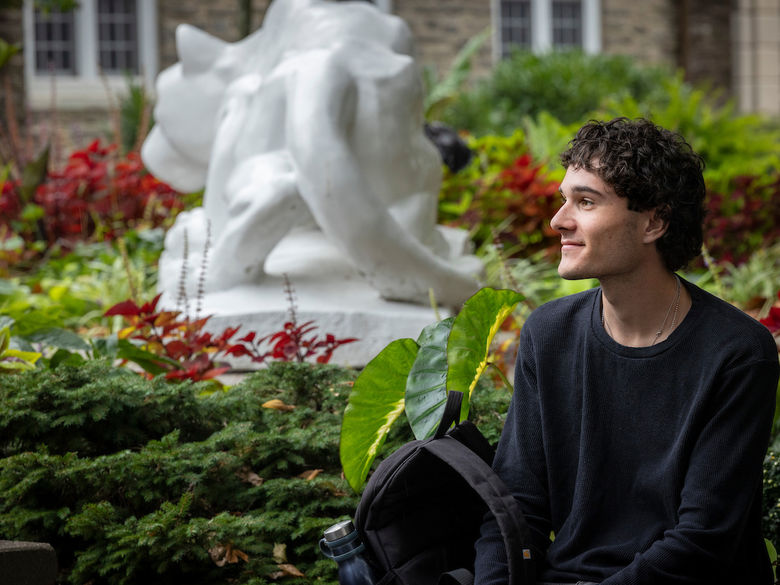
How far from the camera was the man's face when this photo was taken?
176cm

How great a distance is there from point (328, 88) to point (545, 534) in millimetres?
2339

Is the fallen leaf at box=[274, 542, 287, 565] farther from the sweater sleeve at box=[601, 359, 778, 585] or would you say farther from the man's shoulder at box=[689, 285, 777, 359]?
the man's shoulder at box=[689, 285, 777, 359]

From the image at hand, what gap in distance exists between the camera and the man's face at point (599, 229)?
176 centimetres

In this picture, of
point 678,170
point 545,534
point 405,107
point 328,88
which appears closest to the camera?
point 678,170

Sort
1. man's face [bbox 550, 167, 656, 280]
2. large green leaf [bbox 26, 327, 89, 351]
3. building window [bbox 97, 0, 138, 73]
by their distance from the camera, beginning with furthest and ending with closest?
building window [bbox 97, 0, 138, 73] < large green leaf [bbox 26, 327, 89, 351] < man's face [bbox 550, 167, 656, 280]

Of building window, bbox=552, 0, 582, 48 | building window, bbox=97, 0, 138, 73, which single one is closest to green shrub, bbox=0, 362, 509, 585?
building window, bbox=97, 0, 138, 73

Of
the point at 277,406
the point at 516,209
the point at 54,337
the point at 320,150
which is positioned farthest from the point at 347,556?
the point at 516,209

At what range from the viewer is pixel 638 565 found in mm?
1655

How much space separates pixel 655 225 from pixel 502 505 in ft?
1.85

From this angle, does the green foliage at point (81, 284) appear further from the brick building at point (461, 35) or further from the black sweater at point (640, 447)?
the brick building at point (461, 35)

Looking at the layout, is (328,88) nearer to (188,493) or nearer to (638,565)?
(188,493)

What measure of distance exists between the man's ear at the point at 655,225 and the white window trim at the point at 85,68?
13566mm

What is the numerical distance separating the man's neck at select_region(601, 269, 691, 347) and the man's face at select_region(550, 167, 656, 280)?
29mm

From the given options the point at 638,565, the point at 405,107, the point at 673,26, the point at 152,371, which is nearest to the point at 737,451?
the point at 638,565
